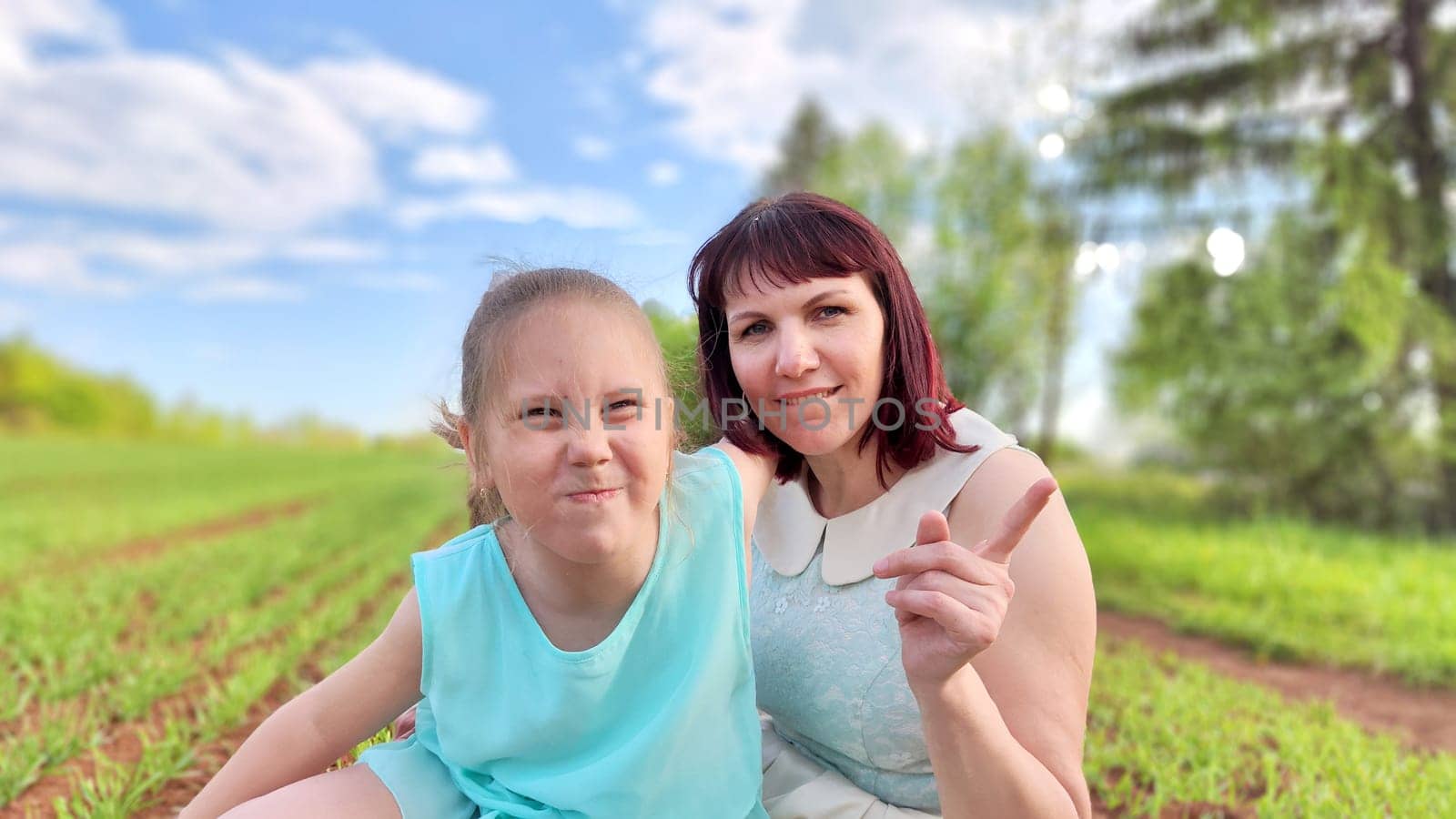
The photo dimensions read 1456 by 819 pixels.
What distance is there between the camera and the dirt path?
368 centimetres

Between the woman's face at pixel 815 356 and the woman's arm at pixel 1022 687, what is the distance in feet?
0.81

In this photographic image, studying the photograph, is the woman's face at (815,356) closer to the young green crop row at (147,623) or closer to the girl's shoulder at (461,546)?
the girl's shoulder at (461,546)

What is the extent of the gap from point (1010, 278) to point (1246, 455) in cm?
406

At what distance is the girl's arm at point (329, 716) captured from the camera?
4.73 ft

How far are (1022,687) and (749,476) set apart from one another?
58 centimetres

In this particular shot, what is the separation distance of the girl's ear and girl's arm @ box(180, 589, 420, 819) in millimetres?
207

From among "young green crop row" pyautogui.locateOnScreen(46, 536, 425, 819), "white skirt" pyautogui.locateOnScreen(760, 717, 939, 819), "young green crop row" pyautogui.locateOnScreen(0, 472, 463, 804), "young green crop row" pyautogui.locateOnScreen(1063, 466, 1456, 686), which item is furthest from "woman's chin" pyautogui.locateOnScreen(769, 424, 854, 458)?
"young green crop row" pyautogui.locateOnScreen(1063, 466, 1456, 686)

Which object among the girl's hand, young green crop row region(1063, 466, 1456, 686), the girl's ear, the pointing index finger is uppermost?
the girl's ear

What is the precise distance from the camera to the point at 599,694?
4.57ft

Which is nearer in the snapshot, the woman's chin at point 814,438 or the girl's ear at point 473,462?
the girl's ear at point 473,462

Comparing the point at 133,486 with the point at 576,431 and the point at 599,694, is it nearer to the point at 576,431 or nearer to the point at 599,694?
the point at 599,694

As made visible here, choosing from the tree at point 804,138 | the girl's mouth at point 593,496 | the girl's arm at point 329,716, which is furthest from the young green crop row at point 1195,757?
the tree at point 804,138

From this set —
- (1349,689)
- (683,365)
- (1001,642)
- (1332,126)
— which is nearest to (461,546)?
(683,365)

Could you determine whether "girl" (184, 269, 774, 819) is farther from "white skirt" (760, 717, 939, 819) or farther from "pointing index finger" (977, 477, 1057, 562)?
"pointing index finger" (977, 477, 1057, 562)
